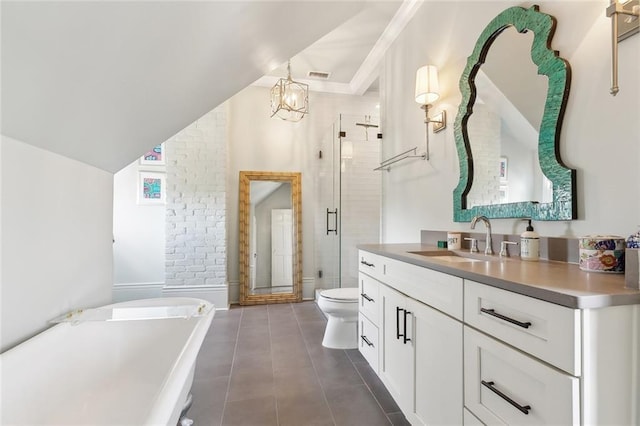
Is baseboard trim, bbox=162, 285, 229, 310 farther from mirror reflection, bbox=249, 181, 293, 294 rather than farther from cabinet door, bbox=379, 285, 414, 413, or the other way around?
cabinet door, bbox=379, 285, 414, 413

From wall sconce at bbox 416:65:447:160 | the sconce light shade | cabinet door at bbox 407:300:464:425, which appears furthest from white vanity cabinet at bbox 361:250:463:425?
the sconce light shade

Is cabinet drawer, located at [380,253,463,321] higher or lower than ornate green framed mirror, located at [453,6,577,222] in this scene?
lower

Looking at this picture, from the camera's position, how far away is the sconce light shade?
2.14 m

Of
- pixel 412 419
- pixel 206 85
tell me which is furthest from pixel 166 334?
pixel 206 85

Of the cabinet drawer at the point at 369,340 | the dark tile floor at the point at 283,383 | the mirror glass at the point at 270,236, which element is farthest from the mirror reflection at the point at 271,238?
the cabinet drawer at the point at 369,340

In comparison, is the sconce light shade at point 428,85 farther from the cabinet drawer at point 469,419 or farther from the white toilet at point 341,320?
the cabinet drawer at point 469,419

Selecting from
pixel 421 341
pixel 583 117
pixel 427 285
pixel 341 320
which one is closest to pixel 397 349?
pixel 421 341

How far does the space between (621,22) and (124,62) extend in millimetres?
1880

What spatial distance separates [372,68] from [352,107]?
0.88m

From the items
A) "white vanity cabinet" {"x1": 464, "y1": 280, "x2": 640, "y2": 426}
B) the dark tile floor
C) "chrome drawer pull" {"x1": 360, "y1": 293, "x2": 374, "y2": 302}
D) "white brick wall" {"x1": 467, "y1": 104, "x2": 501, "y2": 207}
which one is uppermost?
"white brick wall" {"x1": 467, "y1": 104, "x2": 501, "y2": 207}

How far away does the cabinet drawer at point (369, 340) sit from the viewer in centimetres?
189

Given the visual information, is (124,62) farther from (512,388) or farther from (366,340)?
(366,340)

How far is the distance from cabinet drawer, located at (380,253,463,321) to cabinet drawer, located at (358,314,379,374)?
0.41m

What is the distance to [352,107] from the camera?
4406 millimetres
